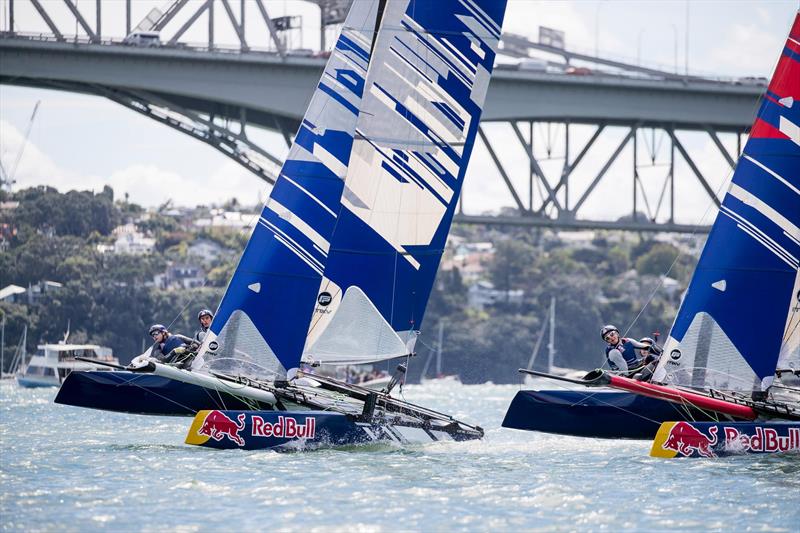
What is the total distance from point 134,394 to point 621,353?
22.0 ft

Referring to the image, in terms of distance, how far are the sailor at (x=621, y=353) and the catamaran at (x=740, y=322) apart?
0.34 meters

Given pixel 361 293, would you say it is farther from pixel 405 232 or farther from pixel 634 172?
pixel 634 172

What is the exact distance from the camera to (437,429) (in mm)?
20922

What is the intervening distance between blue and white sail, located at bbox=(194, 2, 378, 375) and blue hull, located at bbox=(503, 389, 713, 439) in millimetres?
3184

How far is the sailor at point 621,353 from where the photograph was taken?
20.7 metres

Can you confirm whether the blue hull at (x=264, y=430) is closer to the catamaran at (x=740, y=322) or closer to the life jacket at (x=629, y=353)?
the catamaran at (x=740, y=322)

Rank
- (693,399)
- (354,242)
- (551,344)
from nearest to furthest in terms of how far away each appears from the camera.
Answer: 1. (693,399)
2. (354,242)
3. (551,344)

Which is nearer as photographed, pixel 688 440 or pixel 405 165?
pixel 688 440

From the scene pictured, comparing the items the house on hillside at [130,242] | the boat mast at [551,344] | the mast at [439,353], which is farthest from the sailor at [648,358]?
the mast at [439,353]

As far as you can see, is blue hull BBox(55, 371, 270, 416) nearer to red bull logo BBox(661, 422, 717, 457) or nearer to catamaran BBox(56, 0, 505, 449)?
catamaran BBox(56, 0, 505, 449)

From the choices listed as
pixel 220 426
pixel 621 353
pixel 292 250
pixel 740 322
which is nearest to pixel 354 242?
pixel 292 250

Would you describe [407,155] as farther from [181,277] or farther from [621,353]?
[181,277]

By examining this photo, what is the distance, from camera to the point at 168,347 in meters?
22.5

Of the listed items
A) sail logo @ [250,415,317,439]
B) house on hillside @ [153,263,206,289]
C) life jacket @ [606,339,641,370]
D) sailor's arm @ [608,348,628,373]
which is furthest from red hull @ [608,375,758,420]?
house on hillside @ [153,263,206,289]
